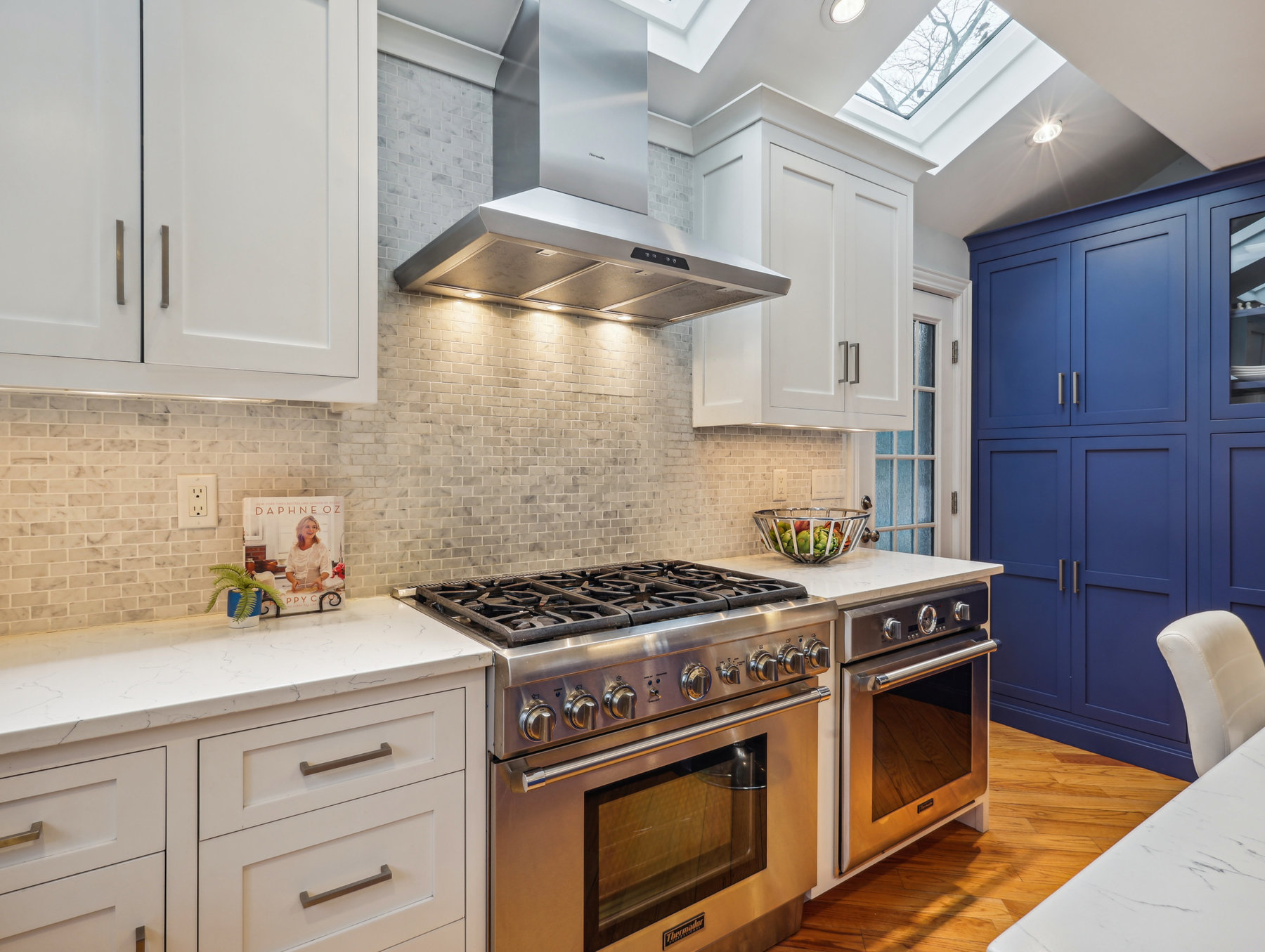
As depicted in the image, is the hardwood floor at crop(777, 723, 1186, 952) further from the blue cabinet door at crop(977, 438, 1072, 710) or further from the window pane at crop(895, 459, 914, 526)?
the window pane at crop(895, 459, 914, 526)

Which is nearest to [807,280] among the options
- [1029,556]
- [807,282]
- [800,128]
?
[807,282]

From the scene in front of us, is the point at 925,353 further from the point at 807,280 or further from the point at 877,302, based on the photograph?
the point at 807,280

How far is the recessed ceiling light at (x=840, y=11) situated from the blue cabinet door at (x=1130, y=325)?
171 centimetres

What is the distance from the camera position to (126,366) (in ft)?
3.91

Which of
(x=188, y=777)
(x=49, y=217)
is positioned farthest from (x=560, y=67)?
(x=188, y=777)

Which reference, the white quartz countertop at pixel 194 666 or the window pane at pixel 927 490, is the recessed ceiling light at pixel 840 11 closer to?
the window pane at pixel 927 490

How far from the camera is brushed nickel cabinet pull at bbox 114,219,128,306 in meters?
1.17

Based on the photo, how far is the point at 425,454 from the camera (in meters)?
1.83

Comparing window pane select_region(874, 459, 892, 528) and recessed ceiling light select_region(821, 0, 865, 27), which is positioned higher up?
recessed ceiling light select_region(821, 0, 865, 27)

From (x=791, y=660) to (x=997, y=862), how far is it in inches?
50.5

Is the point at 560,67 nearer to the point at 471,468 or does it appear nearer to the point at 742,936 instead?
the point at 471,468

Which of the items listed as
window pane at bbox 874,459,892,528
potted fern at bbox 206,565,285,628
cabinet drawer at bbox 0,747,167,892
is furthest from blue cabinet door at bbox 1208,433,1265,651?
cabinet drawer at bbox 0,747,167,892

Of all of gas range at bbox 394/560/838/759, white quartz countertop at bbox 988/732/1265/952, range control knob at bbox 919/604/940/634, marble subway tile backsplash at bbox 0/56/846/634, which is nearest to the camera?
white quartz countertop at bbox 988/732/1265/952

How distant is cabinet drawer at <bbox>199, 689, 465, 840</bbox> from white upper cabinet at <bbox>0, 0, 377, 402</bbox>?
65cm
